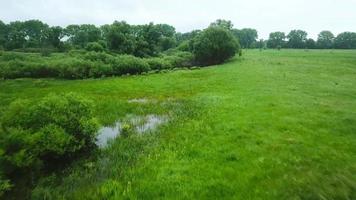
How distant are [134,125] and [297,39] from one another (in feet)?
479

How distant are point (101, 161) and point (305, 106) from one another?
1751cm

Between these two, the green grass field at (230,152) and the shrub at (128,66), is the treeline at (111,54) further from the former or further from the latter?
the green grass field at (230,152)

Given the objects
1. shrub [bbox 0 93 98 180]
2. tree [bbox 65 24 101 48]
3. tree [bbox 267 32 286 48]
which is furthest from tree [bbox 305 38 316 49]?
shrub [bbox 0 93 98 180]

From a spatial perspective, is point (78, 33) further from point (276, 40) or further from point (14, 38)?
point (276, 40)

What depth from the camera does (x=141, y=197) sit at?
11586 mm

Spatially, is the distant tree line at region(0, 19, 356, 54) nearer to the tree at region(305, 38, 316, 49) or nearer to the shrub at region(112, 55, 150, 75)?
the tree at region(305, 38, 316, 49)

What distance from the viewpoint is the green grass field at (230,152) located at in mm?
11820

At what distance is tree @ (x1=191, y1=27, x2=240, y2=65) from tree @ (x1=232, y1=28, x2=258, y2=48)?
95486mm

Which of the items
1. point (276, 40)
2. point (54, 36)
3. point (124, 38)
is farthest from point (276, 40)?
point (54, 36)

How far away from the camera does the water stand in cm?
1961

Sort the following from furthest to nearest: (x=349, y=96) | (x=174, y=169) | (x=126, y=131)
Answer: (x=349, y=96)
(x=126, y=131)
(x=174, y=169)

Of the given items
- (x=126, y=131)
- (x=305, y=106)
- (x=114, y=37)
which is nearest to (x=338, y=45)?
(x=114, y=37)

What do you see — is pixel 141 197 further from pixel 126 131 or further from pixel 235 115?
pixel 235 115

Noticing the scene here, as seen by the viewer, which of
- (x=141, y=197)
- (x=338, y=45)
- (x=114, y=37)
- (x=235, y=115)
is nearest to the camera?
(x=141, y=197)
